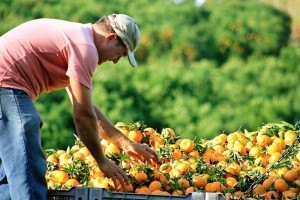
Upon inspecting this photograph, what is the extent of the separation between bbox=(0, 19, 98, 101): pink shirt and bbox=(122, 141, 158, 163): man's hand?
→ 55cm

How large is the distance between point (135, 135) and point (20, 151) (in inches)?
41.9

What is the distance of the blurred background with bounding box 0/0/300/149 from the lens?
12.8m

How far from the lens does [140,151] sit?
3.98 metres

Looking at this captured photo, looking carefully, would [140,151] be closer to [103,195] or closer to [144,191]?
[144,191]

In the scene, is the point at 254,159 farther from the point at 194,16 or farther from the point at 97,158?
the point at 194,16

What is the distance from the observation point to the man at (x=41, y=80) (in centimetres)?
346

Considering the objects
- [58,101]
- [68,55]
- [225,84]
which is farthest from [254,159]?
[225,84]

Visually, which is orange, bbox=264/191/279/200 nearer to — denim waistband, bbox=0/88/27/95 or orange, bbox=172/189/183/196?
orange, bbox=172/189/183/196

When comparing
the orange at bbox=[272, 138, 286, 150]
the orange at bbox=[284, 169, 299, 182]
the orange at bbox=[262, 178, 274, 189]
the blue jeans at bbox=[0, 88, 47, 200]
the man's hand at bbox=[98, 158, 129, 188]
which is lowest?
the orange at bbox=[272, 138, 286, 150]

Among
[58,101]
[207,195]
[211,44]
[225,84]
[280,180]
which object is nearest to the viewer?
[207,195]

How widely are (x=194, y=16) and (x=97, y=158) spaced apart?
1401 centimetres

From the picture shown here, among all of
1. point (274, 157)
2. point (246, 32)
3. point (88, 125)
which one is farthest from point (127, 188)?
point (246, 32)

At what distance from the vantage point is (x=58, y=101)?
502 inches

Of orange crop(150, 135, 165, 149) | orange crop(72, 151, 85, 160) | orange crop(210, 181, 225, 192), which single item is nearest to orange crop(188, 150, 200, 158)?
orange crop(150, 135, 165, 149)
